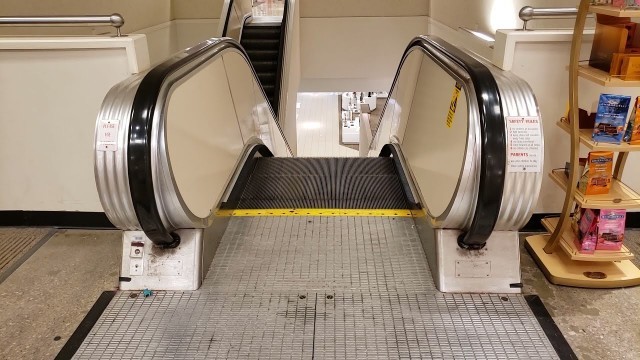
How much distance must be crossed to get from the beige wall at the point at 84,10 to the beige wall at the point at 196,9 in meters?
0.67

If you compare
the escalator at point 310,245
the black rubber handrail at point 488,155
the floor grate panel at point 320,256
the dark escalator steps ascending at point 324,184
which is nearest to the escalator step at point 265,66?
the dark escalator steps ascending at point 324,184

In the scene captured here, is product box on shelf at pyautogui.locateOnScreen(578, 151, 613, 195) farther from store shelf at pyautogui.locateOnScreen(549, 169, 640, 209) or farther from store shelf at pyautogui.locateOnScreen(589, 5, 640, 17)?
store shelf at pyautogui.locateOnScreen(589, 5, 640, 17)

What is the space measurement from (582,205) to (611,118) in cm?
48

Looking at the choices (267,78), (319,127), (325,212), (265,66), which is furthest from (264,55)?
(319,127)

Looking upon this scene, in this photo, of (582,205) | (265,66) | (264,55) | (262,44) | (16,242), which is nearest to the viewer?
(582,205)

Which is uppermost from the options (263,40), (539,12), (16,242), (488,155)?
(539,12)

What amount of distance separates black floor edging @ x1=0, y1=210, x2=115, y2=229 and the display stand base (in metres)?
2.96

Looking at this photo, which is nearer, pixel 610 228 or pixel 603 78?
pixel 603 78

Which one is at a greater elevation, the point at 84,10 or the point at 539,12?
the point at 539,12

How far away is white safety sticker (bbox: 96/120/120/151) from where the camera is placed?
2.24m

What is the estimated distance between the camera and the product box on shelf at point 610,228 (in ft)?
8.80

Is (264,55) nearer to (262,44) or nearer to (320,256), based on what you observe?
(262,44)

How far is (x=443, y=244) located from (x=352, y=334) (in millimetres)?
675

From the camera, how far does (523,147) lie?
220 cm
